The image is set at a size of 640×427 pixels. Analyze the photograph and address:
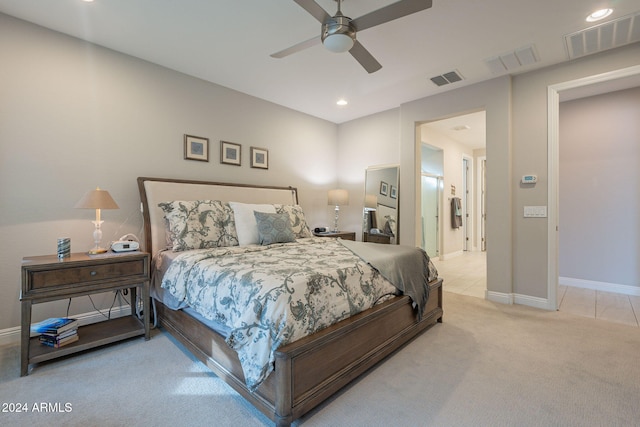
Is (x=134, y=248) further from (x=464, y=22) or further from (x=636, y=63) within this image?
(x=636, y=63)

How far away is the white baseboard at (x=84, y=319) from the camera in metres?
2.39

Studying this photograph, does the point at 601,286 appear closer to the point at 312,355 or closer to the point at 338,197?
the point at 338,197

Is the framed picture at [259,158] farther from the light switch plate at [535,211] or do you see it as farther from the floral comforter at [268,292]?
the light switch plate at [535,211]

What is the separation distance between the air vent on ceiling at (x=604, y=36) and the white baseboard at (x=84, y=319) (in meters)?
5.10

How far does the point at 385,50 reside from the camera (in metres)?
2.88

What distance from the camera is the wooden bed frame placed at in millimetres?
1469

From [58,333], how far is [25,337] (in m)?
0.21

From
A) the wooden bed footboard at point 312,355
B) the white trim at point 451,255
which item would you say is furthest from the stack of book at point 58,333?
the white trim at point 451,255

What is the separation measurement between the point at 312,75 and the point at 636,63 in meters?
3.24

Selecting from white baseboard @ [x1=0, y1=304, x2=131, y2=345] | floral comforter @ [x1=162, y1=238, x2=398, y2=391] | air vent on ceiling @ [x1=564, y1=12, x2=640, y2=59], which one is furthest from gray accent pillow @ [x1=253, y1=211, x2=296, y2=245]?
air vent on ceiling @ [x1=564, y1=12, x2=640, y2=59]

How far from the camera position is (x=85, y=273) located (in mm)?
2230

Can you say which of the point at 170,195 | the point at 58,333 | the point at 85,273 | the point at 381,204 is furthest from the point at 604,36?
the point at 58,333

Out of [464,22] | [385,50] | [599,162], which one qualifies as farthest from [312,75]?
[599,162]

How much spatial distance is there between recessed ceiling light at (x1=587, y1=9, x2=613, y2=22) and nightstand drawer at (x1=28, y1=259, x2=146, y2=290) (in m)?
4.35
